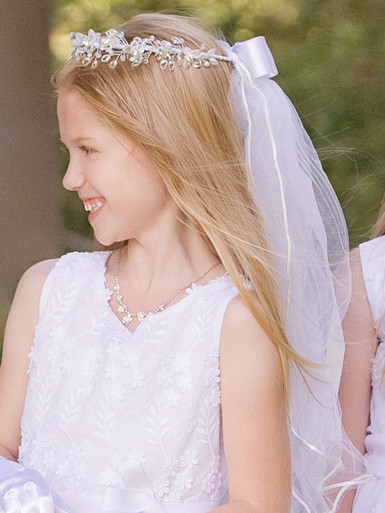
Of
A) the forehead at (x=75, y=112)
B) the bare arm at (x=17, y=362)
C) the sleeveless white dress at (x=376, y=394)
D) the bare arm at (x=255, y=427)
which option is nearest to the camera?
the bare arm at (x=255, y=427)

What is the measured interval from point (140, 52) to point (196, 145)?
0.20 meters

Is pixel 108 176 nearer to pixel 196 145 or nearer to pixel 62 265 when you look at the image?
pixel 196 145

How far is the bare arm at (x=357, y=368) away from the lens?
2092 mm

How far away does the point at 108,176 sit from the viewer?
71.4 inches

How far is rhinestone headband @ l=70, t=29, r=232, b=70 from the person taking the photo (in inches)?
71.6

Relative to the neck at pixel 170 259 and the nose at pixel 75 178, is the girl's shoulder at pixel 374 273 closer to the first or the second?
the neck at pixel 170 259

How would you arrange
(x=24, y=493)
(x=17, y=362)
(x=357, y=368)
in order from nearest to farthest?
(x=24, y=493), (x=17, y=362), (x=357, y=368)

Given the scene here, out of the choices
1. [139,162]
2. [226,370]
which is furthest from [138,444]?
[139,162]

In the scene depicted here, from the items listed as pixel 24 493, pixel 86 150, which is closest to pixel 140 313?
pixel 86 150

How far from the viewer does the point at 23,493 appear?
161 cm

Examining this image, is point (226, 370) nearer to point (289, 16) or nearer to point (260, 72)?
point (260, 72)

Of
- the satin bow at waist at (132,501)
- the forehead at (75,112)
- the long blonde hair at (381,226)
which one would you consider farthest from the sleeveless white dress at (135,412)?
the long blonde hair at (381,226)

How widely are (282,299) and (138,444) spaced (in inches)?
14.8

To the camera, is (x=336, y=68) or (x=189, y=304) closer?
(x=189, y=304)
